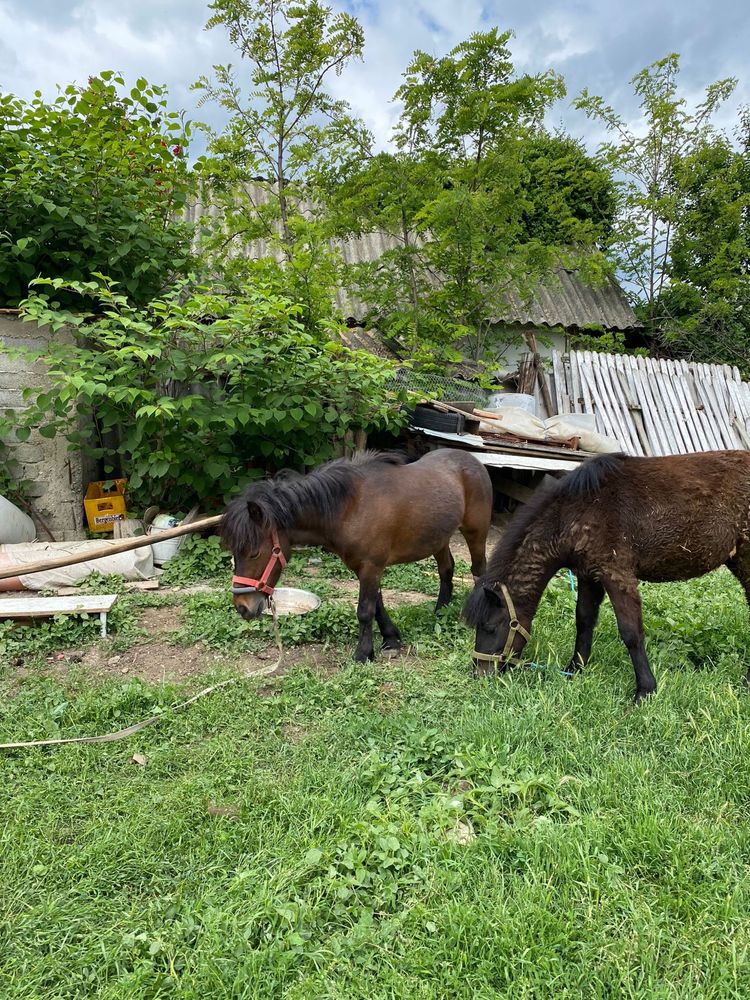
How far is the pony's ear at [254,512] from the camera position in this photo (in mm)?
3908

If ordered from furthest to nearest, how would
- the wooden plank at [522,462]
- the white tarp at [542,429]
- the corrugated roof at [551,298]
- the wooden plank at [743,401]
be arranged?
1. the corrugated roof at [551,298]
2. the wooden plank at [743,401]
3. the white tarp at [542,429]
4. the wooden plank at [522,462]

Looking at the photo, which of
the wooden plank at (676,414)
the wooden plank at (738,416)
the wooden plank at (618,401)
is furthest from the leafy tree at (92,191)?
the wooden plank at (738,416)

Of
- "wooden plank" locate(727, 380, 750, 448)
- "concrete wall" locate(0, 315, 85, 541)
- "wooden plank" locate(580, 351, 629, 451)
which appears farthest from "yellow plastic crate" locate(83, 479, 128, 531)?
"wooden plank" locate(727, 380, 750, 448)

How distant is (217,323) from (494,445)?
4.38m

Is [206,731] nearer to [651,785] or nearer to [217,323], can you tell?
[651,785]

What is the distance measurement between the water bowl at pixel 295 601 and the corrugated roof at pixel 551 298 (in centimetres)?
802

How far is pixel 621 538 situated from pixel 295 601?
3.02 meters

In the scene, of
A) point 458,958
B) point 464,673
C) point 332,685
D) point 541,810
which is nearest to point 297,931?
point 458,958

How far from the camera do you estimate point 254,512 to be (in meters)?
3.92

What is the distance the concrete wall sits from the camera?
6551 millimetres

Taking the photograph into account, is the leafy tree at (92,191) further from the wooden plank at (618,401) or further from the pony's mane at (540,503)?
the wooden plank at (618,401)

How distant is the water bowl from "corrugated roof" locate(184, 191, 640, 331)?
8021 mm

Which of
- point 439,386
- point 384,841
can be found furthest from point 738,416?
point 384,841

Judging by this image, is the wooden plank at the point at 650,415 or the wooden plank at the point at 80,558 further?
the wooden plank at the point at 650,415
